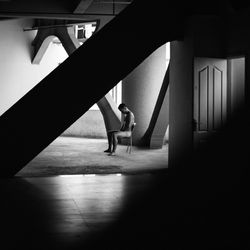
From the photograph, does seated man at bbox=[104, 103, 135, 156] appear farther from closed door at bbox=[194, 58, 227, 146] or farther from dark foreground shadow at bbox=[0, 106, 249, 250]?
closed door at bbox=[194, 58, 227, 146]

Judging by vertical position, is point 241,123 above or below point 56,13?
below

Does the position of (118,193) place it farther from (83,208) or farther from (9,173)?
(9,173)

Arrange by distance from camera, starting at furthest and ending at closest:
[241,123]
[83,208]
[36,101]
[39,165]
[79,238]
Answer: [39,165] → [241,123] → [36,101] → [83,208] → [79,238]

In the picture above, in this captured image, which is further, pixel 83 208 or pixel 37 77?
pixel 37 77

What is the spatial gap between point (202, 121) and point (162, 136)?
17.1ft

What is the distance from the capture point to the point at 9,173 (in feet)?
29.6

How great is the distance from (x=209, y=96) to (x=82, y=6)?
5.54 m

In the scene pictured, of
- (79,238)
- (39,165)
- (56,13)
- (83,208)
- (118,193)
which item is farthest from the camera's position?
(56,13)

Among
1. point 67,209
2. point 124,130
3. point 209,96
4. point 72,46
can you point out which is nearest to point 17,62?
point 72,46

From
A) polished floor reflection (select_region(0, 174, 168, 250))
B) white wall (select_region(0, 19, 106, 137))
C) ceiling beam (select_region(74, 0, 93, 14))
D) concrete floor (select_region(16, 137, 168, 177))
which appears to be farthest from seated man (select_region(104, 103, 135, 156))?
white wall (select_region(0, 19, 106, 137))

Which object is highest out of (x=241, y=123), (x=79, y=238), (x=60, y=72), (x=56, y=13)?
(x=56, y=13)

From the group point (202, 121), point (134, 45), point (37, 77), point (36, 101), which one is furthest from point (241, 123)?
point (37, 77)

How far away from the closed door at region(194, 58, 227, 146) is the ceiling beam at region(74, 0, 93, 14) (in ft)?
15.1

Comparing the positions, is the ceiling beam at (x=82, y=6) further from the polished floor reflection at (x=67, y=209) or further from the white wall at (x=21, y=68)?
the white wall at (x=21, y=68)
